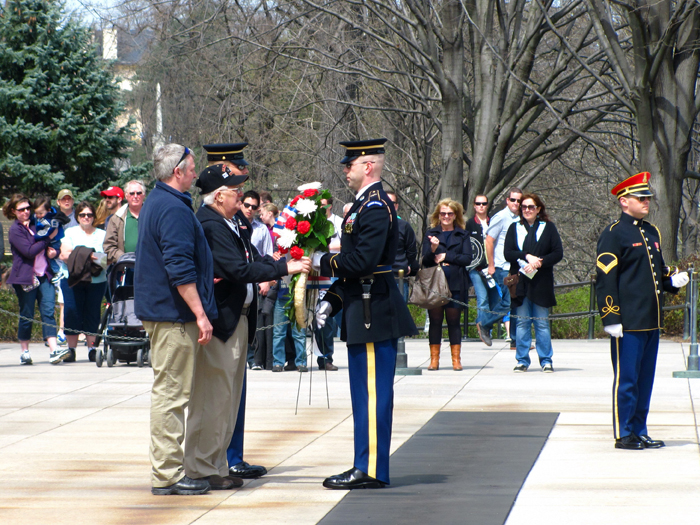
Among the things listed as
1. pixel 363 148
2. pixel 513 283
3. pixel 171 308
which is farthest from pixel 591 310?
pixel 171 308

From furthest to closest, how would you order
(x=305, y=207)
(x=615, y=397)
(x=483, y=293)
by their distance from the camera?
1. (x=483, y=293)
2. (x=615, y=397)
3. (x=305, y=207)

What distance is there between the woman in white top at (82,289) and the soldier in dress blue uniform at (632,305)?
7.19 metres

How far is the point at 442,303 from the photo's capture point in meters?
11.9

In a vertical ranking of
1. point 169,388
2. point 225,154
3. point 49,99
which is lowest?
point 169,388

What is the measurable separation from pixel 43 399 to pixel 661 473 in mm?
5992

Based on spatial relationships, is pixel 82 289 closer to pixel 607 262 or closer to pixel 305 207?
pixel 305 207

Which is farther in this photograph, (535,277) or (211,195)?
(535,277)

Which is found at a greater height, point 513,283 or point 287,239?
point 287,239

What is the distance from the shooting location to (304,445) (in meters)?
7.76

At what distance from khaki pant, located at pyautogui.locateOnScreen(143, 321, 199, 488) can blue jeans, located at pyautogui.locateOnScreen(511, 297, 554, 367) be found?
6.55m

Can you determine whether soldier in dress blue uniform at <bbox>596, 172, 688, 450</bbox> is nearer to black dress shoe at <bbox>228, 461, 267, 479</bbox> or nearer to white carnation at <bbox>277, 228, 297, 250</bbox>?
white carnation at <bbox>277, 228, 297, 250</bbox>

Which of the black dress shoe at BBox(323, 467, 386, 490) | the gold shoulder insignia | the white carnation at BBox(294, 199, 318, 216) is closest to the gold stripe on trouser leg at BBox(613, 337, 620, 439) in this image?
the gold shoulder insignia

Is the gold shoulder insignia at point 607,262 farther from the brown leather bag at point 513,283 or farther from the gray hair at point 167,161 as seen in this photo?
the brown leather bag at point 513,283

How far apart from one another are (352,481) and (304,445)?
5.18ft
